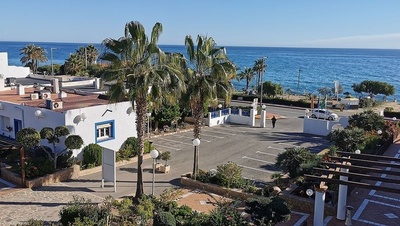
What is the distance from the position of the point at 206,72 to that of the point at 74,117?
7867mm

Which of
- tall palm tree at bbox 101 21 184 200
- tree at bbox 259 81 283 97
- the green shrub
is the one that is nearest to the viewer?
the green shrub

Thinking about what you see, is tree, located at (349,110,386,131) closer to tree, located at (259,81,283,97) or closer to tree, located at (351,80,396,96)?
tree, located at (259,81,283,97)

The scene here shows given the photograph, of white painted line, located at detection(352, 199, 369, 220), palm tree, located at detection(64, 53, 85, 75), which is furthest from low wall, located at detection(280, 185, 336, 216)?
palm tree, located at detection(64, 53, 85, 75)

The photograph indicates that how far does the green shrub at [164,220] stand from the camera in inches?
494

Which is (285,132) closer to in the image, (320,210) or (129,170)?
(129,170)

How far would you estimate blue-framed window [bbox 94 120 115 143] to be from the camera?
75.3 feet

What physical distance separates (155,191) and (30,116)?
9.56 meters

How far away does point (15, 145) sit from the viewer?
22656 mm

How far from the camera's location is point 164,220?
12.6 m

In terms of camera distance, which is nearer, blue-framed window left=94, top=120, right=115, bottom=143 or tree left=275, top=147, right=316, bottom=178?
tree left=275, top=147, right=316, bottom=178

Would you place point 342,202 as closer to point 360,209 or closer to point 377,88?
point 360,209

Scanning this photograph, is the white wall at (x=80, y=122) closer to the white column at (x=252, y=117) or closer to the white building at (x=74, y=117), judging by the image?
the white building at (x=74, y=117)

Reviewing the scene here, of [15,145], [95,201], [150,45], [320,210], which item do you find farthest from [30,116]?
[320,210]

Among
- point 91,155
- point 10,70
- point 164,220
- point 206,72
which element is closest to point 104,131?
point 91,155
